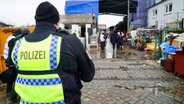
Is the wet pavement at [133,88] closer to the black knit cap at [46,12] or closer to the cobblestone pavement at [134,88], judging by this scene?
the cobblestone pavement at [134,88]

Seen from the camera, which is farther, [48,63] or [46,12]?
[46,12]

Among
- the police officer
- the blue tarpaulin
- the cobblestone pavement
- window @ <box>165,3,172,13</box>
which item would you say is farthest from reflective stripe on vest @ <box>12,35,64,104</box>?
the blue tarpaulin

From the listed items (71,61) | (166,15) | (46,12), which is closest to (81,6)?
(166,15)

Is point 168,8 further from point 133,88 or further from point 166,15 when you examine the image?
point 133,88

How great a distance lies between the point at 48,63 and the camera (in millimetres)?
2053

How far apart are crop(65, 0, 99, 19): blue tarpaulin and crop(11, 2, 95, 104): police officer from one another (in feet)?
98.7

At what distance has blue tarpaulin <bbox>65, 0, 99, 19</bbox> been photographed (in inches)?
1260

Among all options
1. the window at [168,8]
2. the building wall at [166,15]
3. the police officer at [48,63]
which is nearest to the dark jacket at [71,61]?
the police officer at [48,63]

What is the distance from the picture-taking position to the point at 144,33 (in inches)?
869

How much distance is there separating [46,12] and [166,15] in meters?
24.1

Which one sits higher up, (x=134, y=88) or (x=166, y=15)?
(x=166, y=15)

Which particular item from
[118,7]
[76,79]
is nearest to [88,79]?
[76,79]

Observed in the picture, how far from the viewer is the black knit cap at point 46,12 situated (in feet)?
7.27

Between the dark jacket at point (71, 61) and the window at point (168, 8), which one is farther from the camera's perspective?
the window at point (168, 8)
